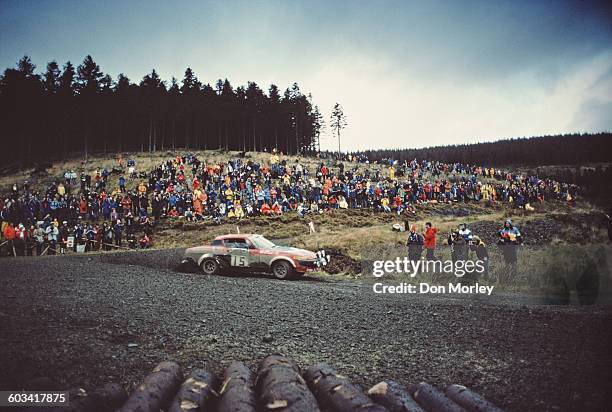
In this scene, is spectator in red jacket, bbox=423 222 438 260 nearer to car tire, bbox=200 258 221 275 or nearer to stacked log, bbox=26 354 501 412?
car tire, bbox=200 258 221 275

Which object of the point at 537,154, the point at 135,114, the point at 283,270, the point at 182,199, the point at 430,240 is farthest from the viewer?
the point at 537,154

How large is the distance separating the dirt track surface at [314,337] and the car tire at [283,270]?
7.50 feet

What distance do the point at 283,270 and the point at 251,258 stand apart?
4.04 feet

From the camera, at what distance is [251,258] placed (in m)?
11.9

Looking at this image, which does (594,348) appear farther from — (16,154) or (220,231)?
(16,154)

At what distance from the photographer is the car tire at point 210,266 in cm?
1200

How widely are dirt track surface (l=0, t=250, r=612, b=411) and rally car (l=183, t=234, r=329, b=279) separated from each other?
2.33m

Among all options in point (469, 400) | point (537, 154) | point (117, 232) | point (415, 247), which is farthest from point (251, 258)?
point (537, 154)

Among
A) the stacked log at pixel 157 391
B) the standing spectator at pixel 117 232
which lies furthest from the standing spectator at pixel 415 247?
the standing spectator at pixel 117 232

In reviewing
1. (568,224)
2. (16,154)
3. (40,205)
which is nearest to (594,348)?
(568,224)

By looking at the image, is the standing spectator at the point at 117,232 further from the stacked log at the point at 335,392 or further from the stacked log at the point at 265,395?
the stacked log at the point at 335,392

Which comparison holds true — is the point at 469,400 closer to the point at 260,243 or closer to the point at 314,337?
the point at 314,337

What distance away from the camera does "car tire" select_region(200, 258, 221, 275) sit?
1200 cm

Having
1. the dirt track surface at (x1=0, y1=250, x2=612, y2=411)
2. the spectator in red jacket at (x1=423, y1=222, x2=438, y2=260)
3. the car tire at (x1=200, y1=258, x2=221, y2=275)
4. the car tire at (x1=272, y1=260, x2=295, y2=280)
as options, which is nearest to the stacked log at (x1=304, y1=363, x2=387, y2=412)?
the dirt track surface at (x1=0, y1=250, x2=612, y2=411)
